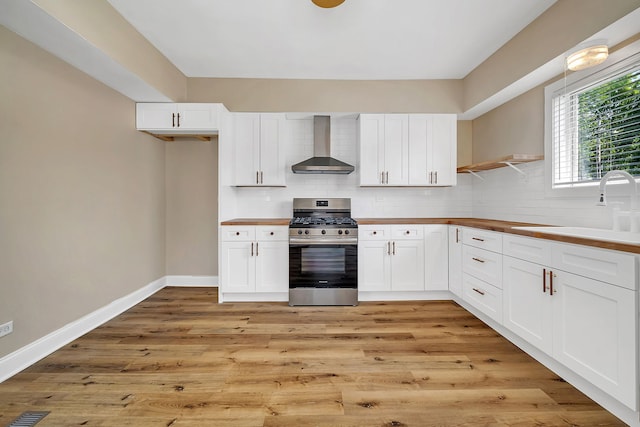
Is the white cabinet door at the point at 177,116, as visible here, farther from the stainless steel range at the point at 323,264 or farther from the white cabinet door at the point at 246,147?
the stainless steel range at the point at 323,264

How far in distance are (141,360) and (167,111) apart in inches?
102

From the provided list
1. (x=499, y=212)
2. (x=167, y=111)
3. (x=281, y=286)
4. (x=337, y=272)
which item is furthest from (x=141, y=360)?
(x=499, y=212)

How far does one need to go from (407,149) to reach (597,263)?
2349 mm

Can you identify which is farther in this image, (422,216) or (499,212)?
(422,216)

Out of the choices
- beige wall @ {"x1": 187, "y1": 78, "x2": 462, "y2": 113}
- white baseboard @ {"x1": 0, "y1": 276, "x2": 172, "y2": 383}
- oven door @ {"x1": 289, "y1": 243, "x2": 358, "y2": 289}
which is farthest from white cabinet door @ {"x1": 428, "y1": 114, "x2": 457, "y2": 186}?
white baseboard @ {"x1": 0, "y1": 276, "x2": 172, "y2": 383}

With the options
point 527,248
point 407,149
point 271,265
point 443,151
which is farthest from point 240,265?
point 443,151

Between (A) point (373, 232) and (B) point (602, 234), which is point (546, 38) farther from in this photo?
(A) point (373, 232)

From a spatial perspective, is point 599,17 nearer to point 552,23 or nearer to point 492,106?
point 552,23

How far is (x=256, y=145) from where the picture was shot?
11.7 feet

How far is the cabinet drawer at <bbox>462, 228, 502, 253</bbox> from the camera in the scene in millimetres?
2426

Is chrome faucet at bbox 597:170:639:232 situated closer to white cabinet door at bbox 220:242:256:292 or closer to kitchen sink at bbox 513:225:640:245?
kitchen sink at bbox 513:225:640:245

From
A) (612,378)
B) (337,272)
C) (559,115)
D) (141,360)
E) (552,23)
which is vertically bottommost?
(141,360)

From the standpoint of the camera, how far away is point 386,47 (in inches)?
114

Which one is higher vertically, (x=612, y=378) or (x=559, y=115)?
(x=559, y=115)
